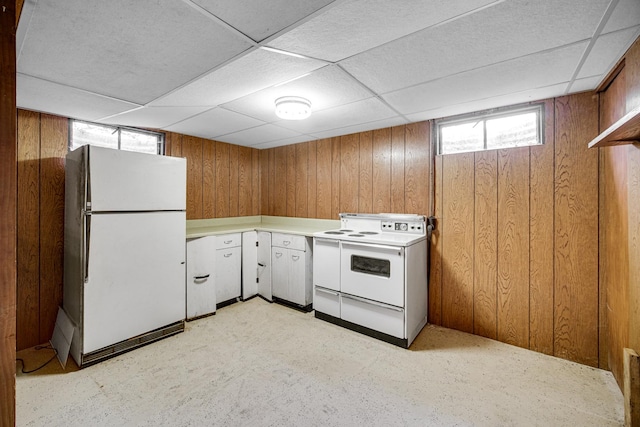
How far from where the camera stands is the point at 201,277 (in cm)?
321

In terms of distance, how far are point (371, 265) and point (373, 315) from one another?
0.49m

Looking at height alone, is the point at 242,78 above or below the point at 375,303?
above

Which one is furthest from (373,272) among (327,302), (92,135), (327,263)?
(92,135)

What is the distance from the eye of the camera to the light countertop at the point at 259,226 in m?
3.54

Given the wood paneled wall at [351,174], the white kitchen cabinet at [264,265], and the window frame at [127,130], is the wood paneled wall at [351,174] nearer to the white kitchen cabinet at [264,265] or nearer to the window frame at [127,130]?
the white kitchen cabinet at [264,265]

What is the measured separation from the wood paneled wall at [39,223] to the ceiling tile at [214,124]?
113 centimetres

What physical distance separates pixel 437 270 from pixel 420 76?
199 cm

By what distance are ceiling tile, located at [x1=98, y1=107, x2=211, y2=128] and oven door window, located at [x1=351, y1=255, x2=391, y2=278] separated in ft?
6.98

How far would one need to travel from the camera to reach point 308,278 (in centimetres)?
346

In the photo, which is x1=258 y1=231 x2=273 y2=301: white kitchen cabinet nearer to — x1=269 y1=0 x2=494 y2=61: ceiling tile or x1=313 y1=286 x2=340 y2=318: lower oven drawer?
x1=313 y1=286 x2=340 y2=318: lower oven drawer

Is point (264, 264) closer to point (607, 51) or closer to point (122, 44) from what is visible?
point (122, 44)

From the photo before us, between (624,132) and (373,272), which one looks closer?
(624,132)

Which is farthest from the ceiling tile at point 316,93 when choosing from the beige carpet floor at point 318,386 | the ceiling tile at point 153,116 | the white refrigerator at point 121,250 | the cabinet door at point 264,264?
the beige carpet floor at point 318,386

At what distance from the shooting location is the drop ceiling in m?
1.31
